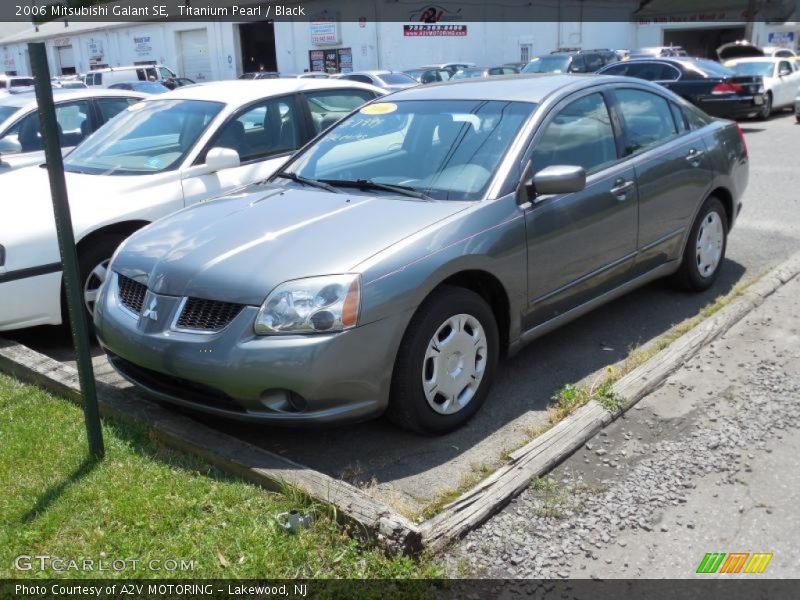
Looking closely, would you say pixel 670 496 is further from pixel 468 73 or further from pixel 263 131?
pixel 468 73

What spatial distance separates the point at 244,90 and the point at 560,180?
329 centimetres

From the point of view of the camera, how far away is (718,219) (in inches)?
238

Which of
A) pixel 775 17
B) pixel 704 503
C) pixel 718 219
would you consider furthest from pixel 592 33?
pixel 704 503

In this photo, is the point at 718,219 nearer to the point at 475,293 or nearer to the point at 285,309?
the point at 475,293

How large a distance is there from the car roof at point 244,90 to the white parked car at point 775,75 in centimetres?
1584

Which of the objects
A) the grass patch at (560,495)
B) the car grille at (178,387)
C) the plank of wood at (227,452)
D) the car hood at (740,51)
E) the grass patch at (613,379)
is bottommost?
the grass patch at (560,495)

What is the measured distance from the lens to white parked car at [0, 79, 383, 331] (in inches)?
195

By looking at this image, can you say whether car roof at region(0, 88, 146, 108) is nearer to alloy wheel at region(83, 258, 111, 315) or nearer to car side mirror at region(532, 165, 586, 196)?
alloy wheel at region(83, 258, 111, 315)

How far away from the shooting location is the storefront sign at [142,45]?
45.1 meters

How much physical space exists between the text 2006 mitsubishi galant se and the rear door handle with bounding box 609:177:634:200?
12 millimetres

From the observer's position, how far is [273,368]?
344 centimetres

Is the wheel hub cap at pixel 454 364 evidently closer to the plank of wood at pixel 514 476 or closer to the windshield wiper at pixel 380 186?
the plank of wood at pixel 514 476

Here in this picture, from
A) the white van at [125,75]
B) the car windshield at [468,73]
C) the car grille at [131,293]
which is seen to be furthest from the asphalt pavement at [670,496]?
the white van at [125,75]

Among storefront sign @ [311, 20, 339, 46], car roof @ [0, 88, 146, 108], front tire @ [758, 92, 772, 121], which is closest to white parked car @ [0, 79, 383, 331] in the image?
car roof @ [0, 88, 146, 108]
